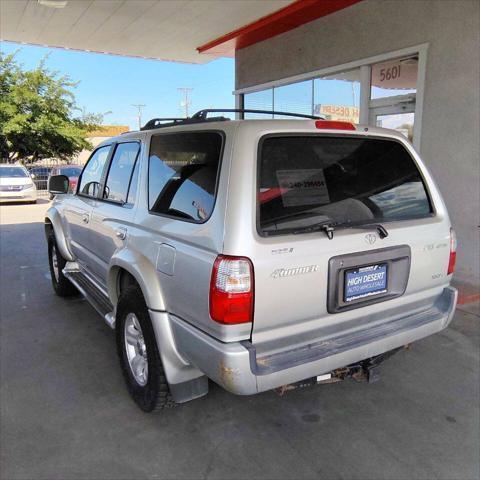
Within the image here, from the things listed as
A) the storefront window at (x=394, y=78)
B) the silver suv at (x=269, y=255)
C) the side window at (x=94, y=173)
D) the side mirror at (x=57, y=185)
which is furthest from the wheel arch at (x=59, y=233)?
the storefront window at (x=394, y=78)

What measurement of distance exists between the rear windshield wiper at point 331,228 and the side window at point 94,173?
2417 millimetres

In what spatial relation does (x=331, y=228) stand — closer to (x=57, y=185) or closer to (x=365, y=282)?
(x=365, y=282)

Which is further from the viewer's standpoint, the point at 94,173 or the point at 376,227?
the point at 94,173

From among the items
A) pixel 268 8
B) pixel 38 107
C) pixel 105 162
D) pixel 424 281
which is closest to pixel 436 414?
pixel 424 281

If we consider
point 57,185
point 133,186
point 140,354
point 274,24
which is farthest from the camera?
point 274,24

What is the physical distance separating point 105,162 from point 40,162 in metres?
26.9

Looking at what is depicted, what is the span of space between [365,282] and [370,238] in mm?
256

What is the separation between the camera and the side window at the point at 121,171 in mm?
3408

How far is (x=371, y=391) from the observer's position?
3365 mm

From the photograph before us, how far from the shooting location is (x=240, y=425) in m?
2.94

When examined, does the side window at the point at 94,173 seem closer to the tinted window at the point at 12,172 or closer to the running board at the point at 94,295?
the running board at the point at 94,295

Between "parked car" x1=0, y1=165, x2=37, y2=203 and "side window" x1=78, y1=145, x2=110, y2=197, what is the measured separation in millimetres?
13653

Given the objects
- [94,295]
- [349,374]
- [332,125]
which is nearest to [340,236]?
[332,125]

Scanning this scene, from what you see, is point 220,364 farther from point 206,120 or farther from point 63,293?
point 63,293
